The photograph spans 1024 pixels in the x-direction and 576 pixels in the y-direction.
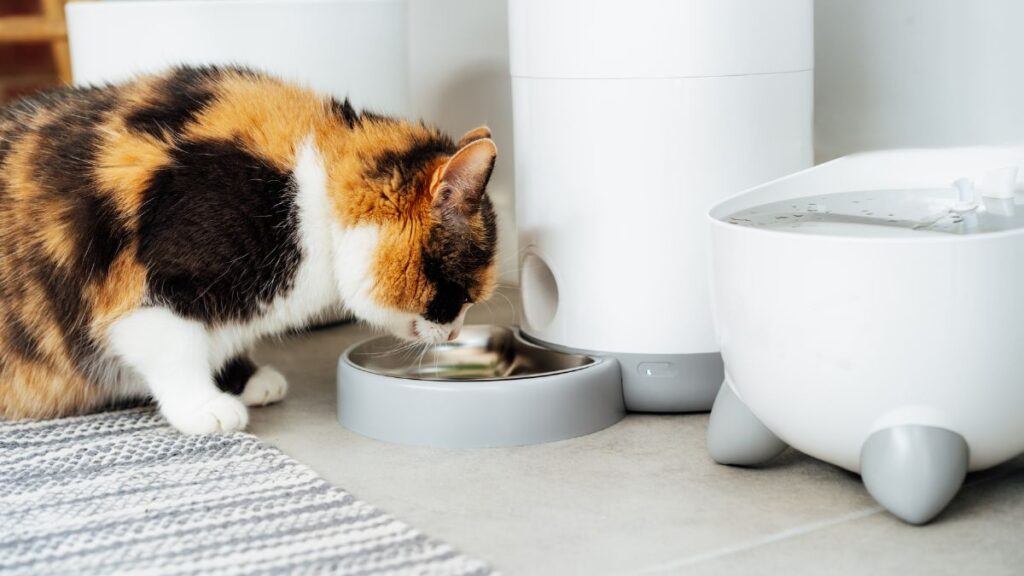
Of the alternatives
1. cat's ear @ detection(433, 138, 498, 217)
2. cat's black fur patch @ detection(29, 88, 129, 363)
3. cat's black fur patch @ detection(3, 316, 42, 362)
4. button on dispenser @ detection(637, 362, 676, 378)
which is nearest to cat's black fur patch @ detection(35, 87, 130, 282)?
cat's black fur patch @ detection(29, 88, 129, 363)

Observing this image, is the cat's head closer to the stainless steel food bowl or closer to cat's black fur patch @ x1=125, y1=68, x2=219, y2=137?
the stainless steel food bowl

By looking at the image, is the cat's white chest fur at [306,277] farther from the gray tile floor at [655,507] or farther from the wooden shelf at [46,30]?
the wooden shelf at [46,30]

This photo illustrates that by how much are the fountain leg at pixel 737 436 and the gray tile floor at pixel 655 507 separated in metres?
0.02

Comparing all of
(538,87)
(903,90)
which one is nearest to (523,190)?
(538,87)

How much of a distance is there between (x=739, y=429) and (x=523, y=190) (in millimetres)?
481

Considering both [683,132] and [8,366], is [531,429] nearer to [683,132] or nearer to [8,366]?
[683,132]

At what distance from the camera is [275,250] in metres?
1.33

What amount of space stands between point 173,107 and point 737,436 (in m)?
0.77

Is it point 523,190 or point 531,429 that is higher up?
point 523,190

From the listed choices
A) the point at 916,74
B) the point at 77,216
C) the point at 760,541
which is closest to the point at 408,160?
the point at 77,216

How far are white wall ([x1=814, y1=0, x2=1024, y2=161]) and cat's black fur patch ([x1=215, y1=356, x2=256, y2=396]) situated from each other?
3.06 ft

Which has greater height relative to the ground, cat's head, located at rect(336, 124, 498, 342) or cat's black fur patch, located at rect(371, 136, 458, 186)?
cat's black fur patch, located at rect(371, 136, 458, 186)

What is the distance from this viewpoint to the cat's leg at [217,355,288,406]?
60.1 inches

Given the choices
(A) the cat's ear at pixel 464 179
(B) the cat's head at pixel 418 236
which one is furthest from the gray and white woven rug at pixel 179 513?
(A) the cat's ear at pixel 464 179
